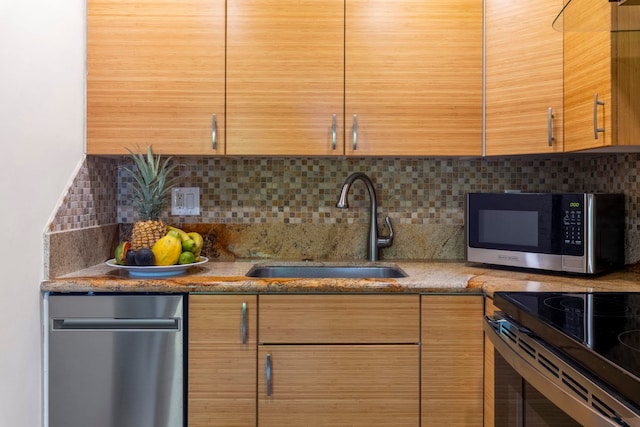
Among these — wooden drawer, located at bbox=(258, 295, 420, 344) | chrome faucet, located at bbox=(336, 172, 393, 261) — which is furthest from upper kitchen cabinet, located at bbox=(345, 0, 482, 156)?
wooden drawer, located at bbox=(258, 295, 420, 344)

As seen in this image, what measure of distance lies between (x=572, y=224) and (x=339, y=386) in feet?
3.08

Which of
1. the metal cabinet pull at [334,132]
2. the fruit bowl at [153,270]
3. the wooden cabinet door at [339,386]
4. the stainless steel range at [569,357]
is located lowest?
the wooden cabinet door at [339,386]

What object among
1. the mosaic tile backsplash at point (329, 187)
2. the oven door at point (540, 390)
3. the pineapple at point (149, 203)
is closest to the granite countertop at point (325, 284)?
the pineapple at point (149, 203)

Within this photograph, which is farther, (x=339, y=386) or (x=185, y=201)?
(x=185, y=201)

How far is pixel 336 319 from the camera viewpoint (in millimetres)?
1769

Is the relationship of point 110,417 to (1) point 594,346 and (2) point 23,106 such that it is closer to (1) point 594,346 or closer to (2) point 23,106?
(2) point 23,106

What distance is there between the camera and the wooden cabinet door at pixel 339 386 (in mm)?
1761

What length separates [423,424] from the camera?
5.78 feet

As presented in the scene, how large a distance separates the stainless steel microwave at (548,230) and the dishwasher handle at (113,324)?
1125 millimetres

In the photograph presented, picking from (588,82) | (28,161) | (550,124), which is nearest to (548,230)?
(550,124)

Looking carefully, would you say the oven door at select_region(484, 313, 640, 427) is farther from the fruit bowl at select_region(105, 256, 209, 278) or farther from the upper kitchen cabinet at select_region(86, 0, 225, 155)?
the upper kitchen cabinet at select_region(86, 0, 225, 155)

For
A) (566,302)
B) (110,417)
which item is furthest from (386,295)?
(110,417)

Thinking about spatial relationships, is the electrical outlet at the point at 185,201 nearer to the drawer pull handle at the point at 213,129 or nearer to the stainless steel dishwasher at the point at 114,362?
the drawer pull handle at the point at 213,129

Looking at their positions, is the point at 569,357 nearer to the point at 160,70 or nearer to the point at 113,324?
the point at 113,324
